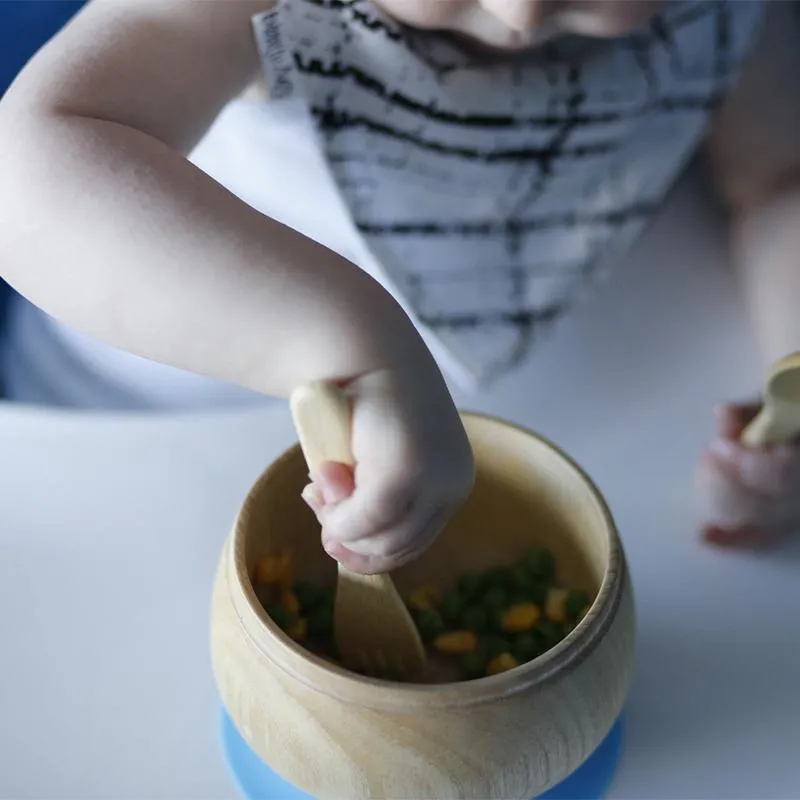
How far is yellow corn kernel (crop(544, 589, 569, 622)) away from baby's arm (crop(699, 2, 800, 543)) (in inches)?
4.6

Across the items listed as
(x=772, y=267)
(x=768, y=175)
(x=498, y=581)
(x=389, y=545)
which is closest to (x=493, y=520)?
(x=498, y=581)

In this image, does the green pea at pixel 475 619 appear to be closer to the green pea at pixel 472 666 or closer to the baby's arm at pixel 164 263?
the green pea at pixel 472 666

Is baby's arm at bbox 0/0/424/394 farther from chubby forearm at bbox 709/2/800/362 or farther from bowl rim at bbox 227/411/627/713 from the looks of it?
chubby forearm at bbox 709/2/800/362

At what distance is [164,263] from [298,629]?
191 mm

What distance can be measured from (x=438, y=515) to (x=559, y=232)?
421 millimetres

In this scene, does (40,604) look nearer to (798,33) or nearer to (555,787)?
(555,787)

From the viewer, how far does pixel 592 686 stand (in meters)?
0.41

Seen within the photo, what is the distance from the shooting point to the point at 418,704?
0.39m

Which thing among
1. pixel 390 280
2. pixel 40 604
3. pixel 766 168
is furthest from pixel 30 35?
pixel 766 168

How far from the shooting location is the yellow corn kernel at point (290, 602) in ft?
1.66

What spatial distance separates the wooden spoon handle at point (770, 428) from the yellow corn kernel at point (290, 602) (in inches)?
10.7

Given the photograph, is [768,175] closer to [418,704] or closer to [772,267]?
[772,267]

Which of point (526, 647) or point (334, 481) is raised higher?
point (334, 481)

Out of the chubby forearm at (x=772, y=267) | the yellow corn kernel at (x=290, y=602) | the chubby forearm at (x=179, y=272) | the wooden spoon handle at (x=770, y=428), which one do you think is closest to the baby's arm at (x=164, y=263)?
the chubby forearm at (x=179, y=272)
